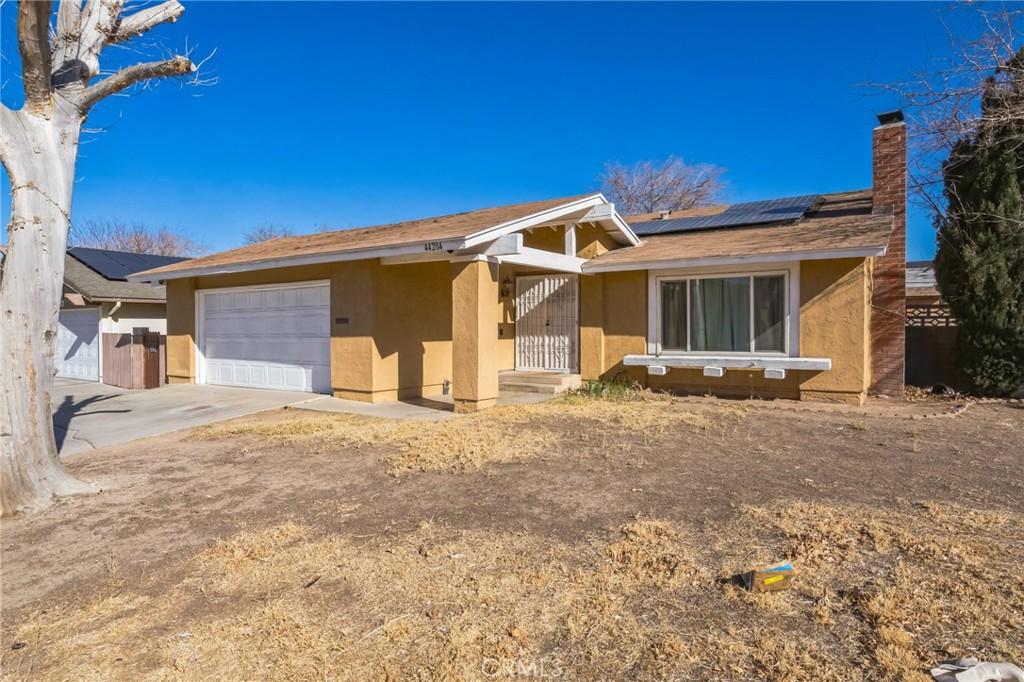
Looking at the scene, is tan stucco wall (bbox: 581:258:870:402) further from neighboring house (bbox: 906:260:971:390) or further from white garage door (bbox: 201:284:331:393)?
white garage door (bbox: 201:284:331:393)

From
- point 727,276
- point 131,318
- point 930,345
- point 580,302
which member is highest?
point 727,276

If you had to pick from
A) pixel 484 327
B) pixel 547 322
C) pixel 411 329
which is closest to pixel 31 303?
pixel 484 327

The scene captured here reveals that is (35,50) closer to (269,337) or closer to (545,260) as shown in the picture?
(545,260)

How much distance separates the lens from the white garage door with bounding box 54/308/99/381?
55.5ft

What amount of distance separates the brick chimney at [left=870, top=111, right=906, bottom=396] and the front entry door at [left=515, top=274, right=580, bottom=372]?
566 cm

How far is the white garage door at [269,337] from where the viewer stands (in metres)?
12.2

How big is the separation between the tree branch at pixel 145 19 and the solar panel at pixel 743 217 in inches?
418

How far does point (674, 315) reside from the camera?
1186 cm

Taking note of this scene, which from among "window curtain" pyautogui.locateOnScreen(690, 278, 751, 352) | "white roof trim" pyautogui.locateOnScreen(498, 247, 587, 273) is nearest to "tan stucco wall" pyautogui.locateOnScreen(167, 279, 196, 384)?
"white roof trim" pyautogui.locateOnScreen(498, 247, 587, 273)

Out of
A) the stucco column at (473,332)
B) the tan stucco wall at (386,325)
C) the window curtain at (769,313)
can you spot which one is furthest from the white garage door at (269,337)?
the window curtain at (769,313)

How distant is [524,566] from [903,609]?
2.09 metres

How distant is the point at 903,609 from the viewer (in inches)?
126

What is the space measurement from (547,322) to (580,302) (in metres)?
1.01

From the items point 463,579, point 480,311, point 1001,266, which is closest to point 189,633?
point 463,579
